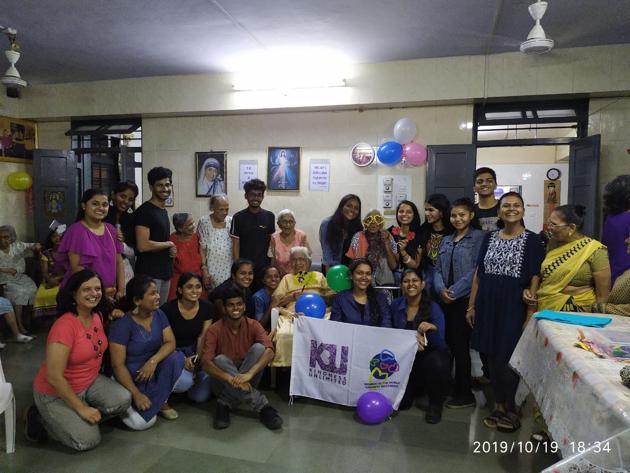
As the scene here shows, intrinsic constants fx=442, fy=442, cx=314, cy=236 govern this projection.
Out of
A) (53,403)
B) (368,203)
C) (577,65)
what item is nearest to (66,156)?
(368,203)

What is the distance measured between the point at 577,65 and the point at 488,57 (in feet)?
2.80

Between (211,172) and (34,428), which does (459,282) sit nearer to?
(34,428)

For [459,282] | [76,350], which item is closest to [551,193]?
[459,282]

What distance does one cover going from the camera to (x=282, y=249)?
3889 mm

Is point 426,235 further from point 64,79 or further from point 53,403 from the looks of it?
point 64,79

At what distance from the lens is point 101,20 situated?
3938 millimetres

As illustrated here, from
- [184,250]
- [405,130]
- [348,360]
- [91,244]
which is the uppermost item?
[405,130]

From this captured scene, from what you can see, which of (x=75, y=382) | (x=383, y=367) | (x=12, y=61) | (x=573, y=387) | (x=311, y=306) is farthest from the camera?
(x=12, y=61)

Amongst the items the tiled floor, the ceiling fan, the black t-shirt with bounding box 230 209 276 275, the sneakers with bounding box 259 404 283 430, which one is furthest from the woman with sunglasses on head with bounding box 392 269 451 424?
the ceiling fan

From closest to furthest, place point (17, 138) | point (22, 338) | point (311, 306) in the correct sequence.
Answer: point (311, 306) → point (22, 338) → point (17, 138)

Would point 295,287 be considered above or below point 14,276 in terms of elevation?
above

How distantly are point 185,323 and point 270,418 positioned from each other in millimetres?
871

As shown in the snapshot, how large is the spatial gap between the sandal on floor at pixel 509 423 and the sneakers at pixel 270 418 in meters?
1.34

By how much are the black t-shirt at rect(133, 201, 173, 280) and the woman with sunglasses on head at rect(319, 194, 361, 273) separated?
4.50 ft
